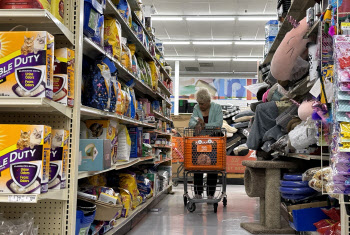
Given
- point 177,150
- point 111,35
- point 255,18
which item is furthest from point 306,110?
point 255,18

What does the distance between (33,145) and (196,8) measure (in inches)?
333

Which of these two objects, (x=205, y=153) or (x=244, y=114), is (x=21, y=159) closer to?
(x=205, y=153)

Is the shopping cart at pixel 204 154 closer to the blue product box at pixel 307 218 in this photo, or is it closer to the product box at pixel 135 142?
the product box at pixel 135 142

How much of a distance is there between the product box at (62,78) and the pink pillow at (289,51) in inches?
68.6

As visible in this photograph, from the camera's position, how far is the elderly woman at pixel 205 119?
523cm

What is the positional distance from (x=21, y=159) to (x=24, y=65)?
1.38 ft

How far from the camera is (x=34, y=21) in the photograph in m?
2.01

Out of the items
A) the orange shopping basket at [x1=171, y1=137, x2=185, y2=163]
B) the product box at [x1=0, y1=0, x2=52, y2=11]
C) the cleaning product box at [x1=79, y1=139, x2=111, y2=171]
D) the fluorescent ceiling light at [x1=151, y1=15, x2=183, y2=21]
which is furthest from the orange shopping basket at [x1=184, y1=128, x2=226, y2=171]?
the fluorescent ceiling light at [x1=151, y1=15, x2=183, y2=21]

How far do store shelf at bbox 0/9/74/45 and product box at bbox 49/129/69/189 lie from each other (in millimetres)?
532

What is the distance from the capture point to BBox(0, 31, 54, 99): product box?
1785 millimetres

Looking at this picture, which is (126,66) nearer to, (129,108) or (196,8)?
(129,108)

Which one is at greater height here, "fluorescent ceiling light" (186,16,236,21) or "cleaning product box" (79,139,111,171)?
"fluorescent ceiling light" (186,16,236,21)

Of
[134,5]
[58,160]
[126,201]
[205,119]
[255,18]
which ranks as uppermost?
[255,18]

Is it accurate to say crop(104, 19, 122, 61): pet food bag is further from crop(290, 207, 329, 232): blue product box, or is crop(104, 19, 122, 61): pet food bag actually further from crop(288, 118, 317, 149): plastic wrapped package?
crop(290, 207, 329, 232): blue product box
